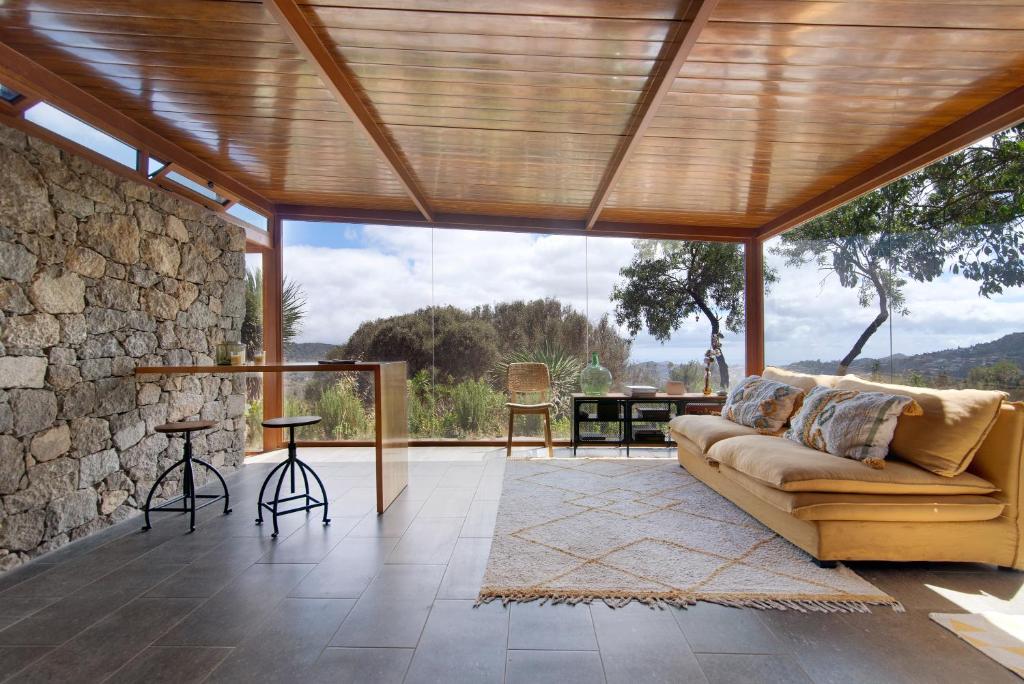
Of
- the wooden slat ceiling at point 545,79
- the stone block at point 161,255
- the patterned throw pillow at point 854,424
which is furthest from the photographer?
the stone block at point 161,255

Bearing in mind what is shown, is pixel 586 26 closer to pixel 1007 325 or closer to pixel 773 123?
pixel 773 123

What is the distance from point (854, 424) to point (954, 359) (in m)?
1.55

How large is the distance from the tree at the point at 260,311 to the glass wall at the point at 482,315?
0.08 feet

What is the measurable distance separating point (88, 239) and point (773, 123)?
13.6ft

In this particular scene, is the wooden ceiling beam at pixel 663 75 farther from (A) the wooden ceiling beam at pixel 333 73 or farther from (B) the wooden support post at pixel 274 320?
(B) the wooden support post at pixel 274 320

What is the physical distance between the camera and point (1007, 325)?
3328mm

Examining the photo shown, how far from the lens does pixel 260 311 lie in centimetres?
569

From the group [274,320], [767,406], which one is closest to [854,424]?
[767,406]

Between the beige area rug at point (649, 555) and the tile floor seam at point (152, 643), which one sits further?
the beige area rug at point (649, 555)

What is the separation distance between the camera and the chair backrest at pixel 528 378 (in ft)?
18.7

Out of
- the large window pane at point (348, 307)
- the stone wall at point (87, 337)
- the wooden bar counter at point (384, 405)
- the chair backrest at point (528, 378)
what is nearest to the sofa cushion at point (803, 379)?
the chair backrest at point (528, 378)

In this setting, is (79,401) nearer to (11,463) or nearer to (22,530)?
(11,463)

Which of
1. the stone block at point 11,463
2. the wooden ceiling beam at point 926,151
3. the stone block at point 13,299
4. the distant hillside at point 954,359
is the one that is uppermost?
the wooden ceiling beam at point 926,151

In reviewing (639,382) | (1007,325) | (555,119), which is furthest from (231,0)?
(639,382)
